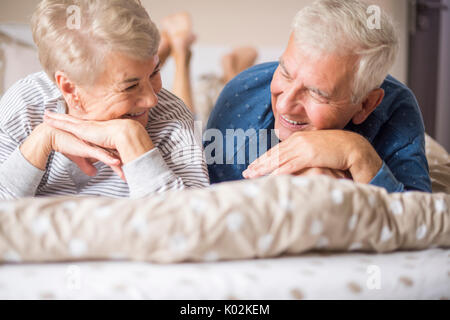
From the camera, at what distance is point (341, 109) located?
1108mm

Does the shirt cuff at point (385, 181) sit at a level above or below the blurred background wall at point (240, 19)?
below

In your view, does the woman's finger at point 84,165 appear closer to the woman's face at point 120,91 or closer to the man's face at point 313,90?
the woman's face at point 120,91

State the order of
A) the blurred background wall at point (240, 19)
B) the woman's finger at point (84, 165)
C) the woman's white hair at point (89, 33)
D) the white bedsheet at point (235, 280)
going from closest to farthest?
the white bedsheet at point (235, 280), the woman's white hair at point (89, 33), the woman's finger at point (84, 165), the blurred background wall at point (240, 19)

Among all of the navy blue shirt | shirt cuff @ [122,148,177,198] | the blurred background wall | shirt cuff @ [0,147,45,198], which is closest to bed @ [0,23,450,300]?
shirt cuff @ [122,148,177,198]

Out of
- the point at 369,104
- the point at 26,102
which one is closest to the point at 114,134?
the point at 26,102

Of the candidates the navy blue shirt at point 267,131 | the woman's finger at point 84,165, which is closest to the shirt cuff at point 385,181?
the navy blue shirt at point 267,131

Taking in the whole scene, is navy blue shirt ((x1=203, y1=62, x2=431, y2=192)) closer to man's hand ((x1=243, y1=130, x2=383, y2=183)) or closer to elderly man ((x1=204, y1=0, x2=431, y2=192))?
elderly man ((x1=204, y1=0, x2=431, y2=192))

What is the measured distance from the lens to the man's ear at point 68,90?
1032mm

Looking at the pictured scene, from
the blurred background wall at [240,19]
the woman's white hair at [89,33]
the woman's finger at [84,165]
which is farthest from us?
the blurred background wall at [240,19]

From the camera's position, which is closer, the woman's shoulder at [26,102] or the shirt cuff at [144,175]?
the shirt cuff at [144,175]

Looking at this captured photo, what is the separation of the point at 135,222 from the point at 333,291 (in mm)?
296

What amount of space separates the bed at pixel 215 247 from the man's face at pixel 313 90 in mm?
410

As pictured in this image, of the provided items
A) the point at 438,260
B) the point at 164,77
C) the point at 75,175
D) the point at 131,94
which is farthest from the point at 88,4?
the point at 164,77

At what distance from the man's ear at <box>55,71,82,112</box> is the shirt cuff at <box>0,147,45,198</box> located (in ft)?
0.56
